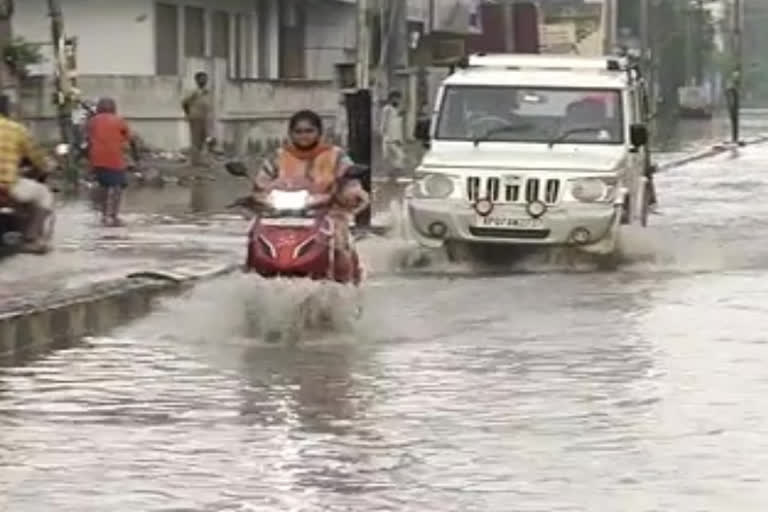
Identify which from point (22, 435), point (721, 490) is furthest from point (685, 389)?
point (22, 435)

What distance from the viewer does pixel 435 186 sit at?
2003cm

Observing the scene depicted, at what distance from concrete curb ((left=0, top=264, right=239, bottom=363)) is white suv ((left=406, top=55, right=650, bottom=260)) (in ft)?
9.52

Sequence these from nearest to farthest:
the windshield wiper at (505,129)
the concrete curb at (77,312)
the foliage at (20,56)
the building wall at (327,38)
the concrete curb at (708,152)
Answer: the concrete curb at (77,312)
the windshield wiper at (505,129)
the foliage at (20,56)
the concrete curb at (708,152)
the building wall at (327,38)

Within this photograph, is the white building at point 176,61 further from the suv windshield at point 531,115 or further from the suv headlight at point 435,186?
the suv headlight at point 435,186

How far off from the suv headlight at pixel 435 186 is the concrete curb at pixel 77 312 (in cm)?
277

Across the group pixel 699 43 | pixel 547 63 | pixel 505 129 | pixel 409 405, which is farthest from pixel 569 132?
pixel 699 43

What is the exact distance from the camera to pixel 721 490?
9.20 meters

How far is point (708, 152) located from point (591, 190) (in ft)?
121

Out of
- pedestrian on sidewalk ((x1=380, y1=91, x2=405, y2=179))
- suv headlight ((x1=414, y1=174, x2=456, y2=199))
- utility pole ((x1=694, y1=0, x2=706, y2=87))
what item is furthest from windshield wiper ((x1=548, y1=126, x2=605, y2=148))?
utility pole ((x1=694, y1=0, x2=706, y2=87))

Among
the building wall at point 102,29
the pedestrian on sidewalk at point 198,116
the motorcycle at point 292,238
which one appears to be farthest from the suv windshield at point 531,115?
the building wall at point 102,29

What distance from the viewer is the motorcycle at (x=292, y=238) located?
1421 cm

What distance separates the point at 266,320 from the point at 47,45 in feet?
80.9

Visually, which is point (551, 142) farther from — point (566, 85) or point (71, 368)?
point (71, 368)

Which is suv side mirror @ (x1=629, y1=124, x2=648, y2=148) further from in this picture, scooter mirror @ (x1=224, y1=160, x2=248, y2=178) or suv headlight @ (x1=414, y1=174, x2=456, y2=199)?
scooter mirror @ (x1=224, y1=160, x2=248, y2=178)
